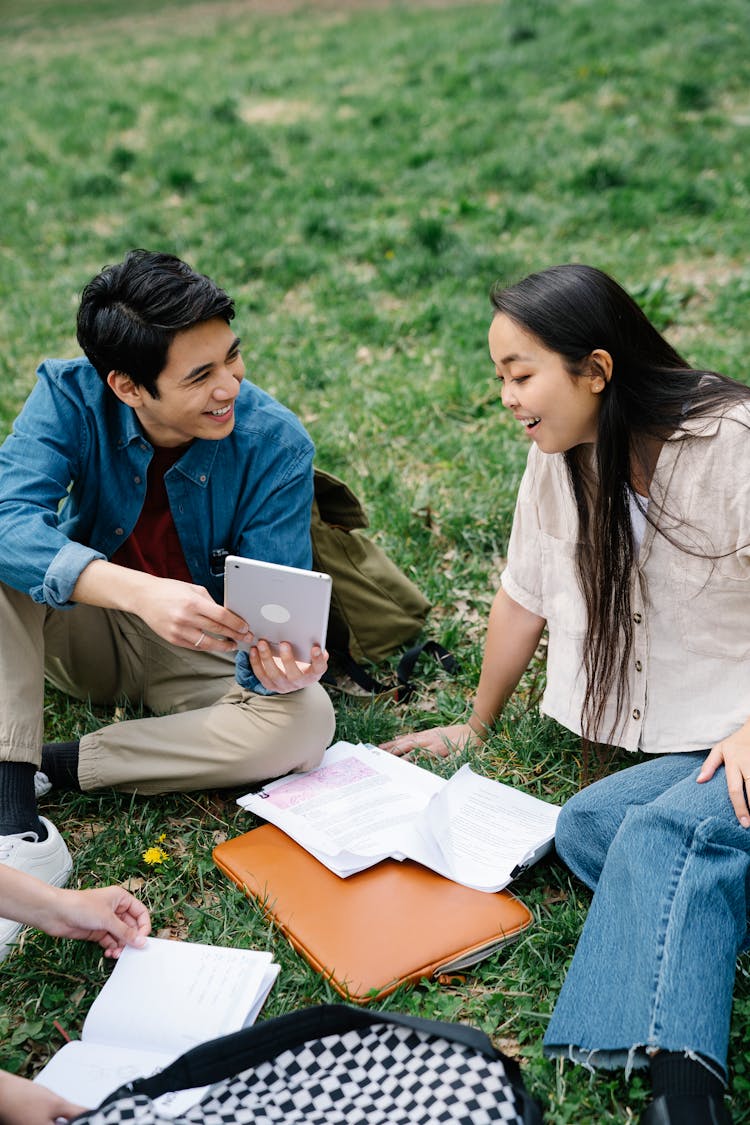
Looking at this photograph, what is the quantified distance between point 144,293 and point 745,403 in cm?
143

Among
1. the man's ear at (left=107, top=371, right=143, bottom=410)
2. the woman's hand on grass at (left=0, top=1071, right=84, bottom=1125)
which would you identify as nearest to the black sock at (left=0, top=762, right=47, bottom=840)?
the woman's hand on grass at (left=0, top=1071, right=84, bottom=1125)

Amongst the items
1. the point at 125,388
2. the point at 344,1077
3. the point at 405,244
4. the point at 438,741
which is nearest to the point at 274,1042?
the point at 344,1077

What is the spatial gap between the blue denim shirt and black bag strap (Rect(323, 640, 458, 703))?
0.55 m

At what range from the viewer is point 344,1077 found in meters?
2.00

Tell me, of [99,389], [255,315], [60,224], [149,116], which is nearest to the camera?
[99,389]

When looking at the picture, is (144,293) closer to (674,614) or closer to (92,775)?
(92,775)

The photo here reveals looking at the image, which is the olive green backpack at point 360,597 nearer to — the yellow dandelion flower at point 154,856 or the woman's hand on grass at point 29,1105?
the yellow dandelion flower at point 154,856

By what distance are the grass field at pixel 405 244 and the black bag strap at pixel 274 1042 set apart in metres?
0.20

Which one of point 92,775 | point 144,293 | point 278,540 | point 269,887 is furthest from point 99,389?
point 269,887

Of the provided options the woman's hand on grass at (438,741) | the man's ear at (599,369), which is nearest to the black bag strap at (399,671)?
the woman's hand on grass at (438,741)

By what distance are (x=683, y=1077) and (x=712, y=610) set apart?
1.04 meters

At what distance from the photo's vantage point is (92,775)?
9.67 feet

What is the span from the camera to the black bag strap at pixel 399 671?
11.2ft

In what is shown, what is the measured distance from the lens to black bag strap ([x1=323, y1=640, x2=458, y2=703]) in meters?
3.41
